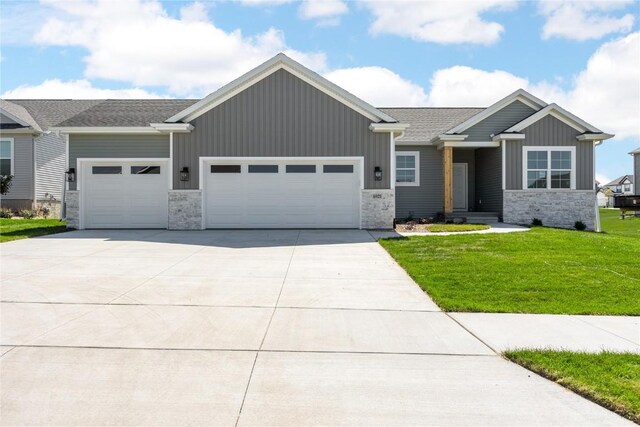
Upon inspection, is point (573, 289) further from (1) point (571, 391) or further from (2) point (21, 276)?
(2) point (21, 276)

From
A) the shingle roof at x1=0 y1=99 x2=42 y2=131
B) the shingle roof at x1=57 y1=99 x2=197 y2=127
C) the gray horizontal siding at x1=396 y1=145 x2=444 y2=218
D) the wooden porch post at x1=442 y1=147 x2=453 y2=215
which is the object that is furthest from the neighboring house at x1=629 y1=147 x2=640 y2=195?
the shingle roof at x1=0 y1=99 x2=42 y2=131

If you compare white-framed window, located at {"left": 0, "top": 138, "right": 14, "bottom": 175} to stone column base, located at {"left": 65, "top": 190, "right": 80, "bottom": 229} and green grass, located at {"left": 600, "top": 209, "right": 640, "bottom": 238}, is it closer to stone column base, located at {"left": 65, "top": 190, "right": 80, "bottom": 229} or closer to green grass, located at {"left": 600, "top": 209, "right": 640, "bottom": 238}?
stone column base, located at {"left": 65, "top": 190, "right": 80, "bottom": 229}

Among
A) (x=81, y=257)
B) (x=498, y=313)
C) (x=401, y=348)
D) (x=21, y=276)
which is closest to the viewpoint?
(x=401, y=348)

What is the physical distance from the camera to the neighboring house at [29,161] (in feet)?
70.5

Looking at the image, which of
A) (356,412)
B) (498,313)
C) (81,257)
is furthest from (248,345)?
(81,257)

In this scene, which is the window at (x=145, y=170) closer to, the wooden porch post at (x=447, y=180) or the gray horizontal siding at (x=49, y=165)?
the gray horizontal siding at (x=49, y=165)

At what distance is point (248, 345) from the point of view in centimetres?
440

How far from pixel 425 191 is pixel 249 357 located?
53.5 ft

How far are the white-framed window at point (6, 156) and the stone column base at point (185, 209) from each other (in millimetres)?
11451

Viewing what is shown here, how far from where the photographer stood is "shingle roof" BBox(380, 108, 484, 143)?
64.1 ft

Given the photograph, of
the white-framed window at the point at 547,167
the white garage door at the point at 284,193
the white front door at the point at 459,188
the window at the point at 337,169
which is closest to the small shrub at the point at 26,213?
the white garage door at the point at 284,193

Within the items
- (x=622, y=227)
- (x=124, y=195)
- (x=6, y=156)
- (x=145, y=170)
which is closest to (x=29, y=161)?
(x=6, y=156)

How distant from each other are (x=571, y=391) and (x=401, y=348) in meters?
1.45

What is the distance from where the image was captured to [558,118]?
1778 cm
